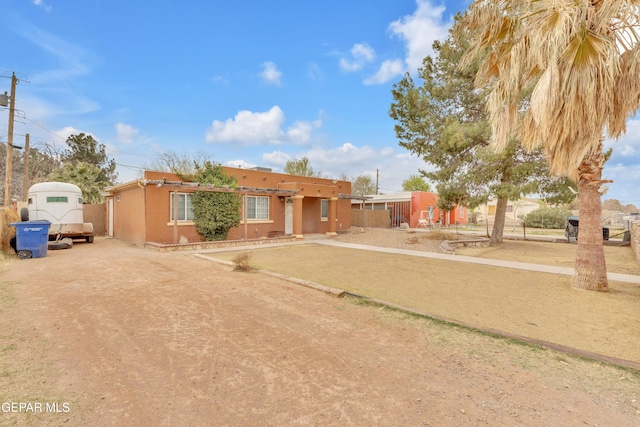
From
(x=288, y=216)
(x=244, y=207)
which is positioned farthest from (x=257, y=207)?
(x=288, y=216)

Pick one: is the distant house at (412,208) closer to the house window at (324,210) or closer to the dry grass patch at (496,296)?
the house window at (324,210)

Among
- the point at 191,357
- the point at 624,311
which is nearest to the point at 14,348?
the point at 191,357

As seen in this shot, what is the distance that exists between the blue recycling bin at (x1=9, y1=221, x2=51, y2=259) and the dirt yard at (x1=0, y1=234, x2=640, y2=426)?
19.4 feet

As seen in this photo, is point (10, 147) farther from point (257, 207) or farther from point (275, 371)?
point (275, 371)

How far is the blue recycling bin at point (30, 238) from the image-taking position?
32.7ft

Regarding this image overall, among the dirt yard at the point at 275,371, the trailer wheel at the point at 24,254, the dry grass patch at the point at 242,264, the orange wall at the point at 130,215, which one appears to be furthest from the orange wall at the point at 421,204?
the trailer wheel at the point at 24,254

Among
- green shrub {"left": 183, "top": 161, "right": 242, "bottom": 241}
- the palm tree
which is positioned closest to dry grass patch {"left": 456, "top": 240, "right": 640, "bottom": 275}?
the palm tree

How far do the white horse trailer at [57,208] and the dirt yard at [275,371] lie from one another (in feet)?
34.2

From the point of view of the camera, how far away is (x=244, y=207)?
54.1 ft

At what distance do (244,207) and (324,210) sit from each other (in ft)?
20.9

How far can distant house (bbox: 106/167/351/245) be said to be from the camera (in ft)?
45.1

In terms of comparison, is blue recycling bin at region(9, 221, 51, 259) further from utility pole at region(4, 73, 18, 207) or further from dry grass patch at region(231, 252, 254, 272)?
utility pole at region(4, 73, 18, 207)

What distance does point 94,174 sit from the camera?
2361cm

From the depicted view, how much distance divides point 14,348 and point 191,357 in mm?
2132
